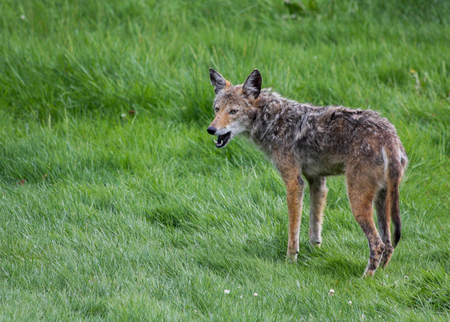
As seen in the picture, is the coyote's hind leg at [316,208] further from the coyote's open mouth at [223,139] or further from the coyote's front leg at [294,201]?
the coyote's open mouth at [223,139]

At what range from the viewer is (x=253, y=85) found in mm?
5305

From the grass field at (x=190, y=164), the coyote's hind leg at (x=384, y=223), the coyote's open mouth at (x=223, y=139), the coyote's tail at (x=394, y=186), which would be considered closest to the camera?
the grass field at (x=190, y=164)

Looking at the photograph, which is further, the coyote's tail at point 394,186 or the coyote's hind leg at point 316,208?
the coyote's hind leg at point 316,208

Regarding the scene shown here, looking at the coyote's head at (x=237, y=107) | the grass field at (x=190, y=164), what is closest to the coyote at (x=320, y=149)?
the coyote's head at (x=237, y=107)

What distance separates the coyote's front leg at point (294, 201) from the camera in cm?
480

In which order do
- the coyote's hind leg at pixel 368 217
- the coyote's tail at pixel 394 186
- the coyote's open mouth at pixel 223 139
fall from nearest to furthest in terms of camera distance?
the coyote's tail at pixel 394 186 → the coyote's hind leg at pixel 368 217 → the coyote's open mouth at pixel 223 139

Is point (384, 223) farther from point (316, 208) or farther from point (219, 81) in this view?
point (219, 81)

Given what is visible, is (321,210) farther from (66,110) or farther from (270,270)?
(66,110)

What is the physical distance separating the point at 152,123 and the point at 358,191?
12.2 ft

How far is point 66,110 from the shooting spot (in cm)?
771

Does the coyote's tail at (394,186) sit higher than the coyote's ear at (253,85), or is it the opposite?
the coyote's ear at (253,85)

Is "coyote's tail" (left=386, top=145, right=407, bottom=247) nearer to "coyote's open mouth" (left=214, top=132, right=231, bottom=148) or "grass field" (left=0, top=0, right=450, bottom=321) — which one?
"grass field" (left=0, top=0, right=450, bottom=321)

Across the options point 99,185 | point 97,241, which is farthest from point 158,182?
point 97,241

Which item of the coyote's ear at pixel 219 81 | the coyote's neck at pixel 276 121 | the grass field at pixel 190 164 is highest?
the coyote's ear at pixel 219 81
